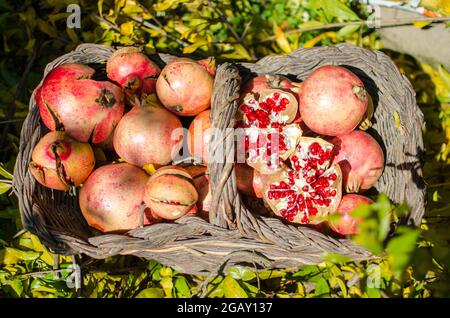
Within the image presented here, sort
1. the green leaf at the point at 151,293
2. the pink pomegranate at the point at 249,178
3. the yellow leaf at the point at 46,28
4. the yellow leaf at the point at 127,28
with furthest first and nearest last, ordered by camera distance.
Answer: the yellow leaf at the point at 46,28
the yellow leaf at the point at 127,28
the green leaf at the point at 151,293
the pink pomegranate at the point at 249,178

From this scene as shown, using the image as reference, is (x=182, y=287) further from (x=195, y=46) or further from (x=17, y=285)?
(x=195, y=46)

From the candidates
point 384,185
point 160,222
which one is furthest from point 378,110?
point 160,222

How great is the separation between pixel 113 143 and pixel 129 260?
546 mm

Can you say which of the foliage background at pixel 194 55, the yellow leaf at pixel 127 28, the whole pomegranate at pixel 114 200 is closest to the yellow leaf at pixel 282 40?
the foliage background at pixel 194 55

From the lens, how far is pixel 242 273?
1627 mm

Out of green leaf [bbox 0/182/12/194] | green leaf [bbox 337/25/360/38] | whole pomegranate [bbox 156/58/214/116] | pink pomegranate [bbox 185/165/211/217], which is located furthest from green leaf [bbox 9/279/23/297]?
green leaf [bbox 337/25/360/38]

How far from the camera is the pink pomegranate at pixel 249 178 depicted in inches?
61.4

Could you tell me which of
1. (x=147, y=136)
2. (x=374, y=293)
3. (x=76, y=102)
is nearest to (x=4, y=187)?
(x=76, y=102)

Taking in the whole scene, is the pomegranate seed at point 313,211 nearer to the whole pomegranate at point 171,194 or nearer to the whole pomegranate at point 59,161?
the whole pomegranate at point 171,194

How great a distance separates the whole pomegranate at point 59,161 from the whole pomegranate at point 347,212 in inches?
34.6

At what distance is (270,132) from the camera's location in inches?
59.8

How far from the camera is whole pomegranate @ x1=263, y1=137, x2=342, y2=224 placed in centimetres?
148

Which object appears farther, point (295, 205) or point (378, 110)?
point (378, 110)
